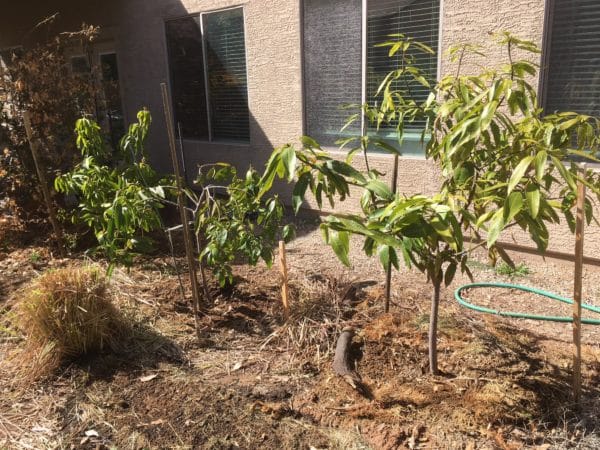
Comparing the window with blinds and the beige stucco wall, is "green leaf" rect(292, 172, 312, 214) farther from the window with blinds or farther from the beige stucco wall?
the beige stucco wall

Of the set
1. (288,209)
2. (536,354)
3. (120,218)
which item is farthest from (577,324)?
(288,209)

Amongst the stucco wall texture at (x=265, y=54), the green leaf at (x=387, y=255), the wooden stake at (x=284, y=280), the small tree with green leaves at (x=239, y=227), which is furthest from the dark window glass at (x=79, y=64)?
the green leaf at (x=387, y=255)

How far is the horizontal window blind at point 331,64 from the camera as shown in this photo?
6.12m

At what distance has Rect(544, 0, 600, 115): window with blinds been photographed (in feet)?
14.7

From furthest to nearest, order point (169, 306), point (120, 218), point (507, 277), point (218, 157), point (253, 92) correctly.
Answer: point (218, 157) → point (253, 92) → point (507, 277) → point (169, 306) → point (120, 218)

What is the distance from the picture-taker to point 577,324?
2.72 m

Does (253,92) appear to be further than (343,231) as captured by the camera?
Yes

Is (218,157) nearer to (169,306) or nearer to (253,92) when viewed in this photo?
(253,92)

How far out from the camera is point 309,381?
326cm

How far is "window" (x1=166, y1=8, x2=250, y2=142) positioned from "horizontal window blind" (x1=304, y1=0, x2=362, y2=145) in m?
1.30

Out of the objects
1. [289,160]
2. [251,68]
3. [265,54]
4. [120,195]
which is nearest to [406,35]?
[265,54]

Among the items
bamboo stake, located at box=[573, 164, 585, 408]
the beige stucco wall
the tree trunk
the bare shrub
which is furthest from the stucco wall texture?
the bare shrub

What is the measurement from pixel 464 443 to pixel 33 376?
277 cm

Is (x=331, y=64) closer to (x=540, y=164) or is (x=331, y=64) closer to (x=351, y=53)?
(x=351, y=53)
